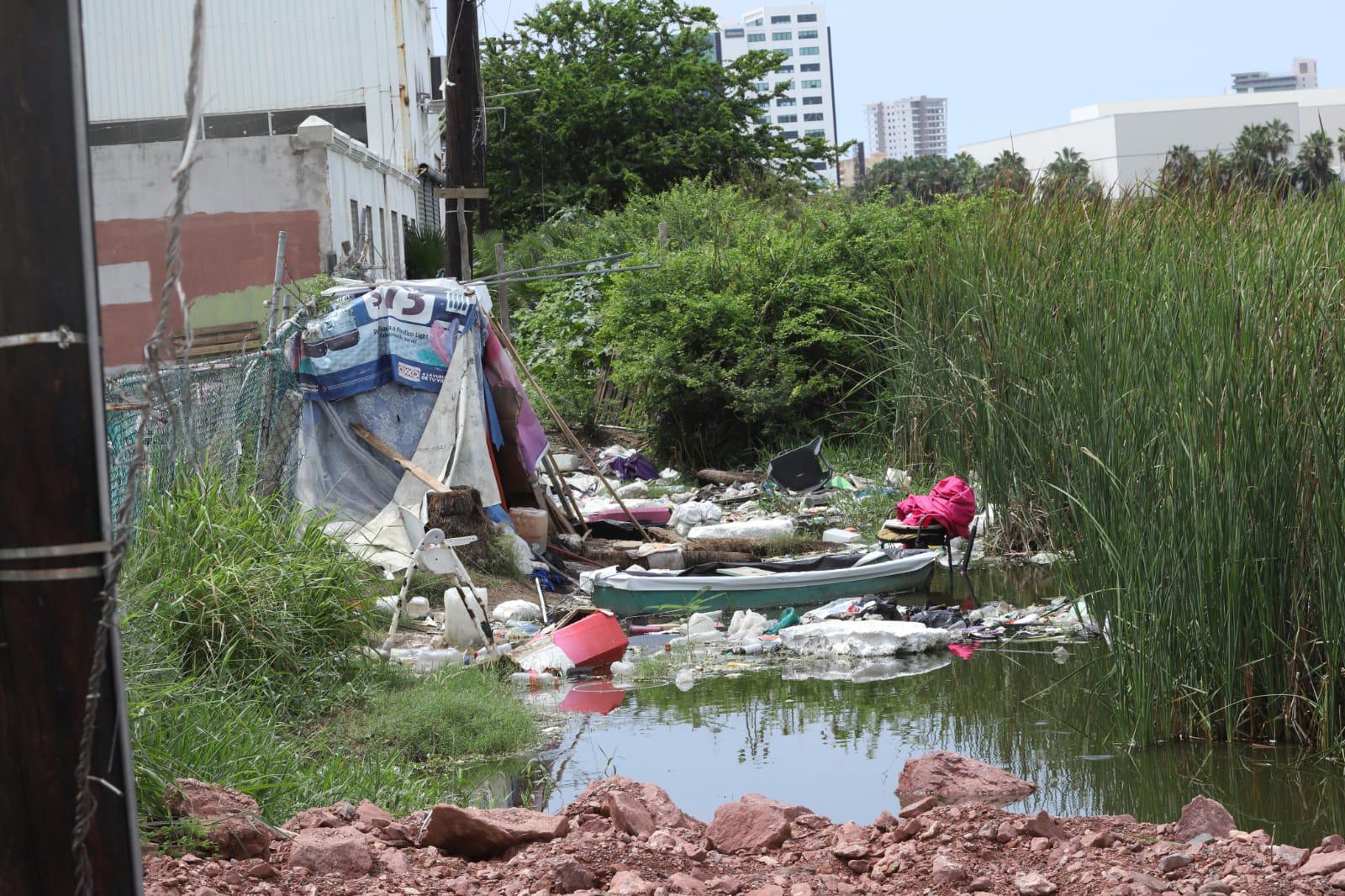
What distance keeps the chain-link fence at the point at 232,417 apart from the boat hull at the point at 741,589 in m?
2.59

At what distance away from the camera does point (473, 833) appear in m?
4.30

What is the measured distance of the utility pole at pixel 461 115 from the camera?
48.0 ft

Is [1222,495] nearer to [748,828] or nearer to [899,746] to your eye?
[899,746]

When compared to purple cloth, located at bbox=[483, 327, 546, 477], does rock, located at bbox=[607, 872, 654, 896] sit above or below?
below

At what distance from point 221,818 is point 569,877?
3.48 feet

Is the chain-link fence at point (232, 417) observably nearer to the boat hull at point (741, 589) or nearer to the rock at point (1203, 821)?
the boat hull at point (741, 589)

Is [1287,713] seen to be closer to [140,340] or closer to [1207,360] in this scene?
[1207,360]

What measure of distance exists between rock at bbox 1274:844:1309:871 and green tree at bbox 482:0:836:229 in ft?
105

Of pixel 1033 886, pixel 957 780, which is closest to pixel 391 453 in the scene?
pixel 957 780

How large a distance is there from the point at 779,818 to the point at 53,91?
3.38m

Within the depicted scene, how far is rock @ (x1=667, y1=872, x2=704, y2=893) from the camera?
12.5 ft

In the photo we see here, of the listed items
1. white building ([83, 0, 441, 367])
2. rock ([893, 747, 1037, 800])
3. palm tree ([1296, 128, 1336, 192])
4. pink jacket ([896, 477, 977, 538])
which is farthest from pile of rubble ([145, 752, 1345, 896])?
palm tree ([1296, 128, 1336, 192])

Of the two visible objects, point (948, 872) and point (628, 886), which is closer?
point (628, 886)

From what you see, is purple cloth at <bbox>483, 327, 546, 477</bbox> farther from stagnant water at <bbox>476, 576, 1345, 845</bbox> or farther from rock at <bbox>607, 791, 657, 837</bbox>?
rock at <bbox>607, 791, 657, 837</bbox>
